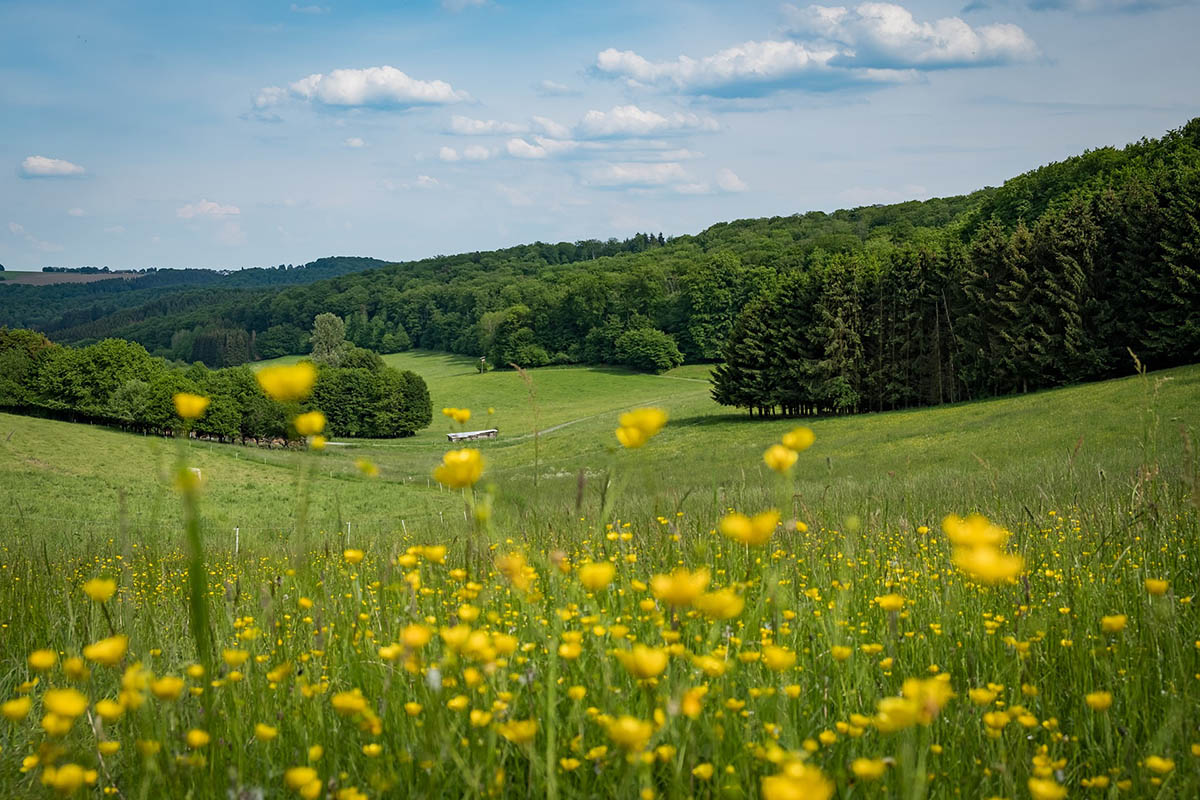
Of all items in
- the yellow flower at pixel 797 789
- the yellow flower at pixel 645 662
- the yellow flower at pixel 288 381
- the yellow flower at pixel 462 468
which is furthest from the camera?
the yellow flower at pixel 462 468

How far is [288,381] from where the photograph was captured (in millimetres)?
1714

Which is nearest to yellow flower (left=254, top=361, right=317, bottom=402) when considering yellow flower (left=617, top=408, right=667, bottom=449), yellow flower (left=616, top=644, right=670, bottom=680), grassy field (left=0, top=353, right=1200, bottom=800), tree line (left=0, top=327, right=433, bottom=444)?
grassy field (left=0, top=353, right=1200, bottom=800)

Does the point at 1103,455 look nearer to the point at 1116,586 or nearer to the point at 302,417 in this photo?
the point at 1116,586

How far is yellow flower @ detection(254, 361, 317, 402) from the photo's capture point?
1.70m

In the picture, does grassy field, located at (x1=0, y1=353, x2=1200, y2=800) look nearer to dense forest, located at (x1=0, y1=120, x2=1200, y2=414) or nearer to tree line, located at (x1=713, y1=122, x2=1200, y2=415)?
tree line, located at (x1=713, y1=122, x2=1200, y2=415)

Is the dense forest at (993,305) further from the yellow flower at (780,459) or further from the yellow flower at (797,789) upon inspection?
the yellow flower at (797,789)

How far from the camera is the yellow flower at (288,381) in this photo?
1.70m

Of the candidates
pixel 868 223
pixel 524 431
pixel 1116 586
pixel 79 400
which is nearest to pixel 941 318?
pixel 524 431

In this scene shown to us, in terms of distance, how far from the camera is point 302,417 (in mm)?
1888

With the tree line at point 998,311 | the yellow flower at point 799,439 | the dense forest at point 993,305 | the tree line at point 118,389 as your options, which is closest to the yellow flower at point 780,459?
the yellow flower at point 799,439

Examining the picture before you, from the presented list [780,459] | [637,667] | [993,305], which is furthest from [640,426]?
[993,305]

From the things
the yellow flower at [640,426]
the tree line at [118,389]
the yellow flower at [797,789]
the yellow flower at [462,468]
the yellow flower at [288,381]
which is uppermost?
the yellow flower at [288,381]

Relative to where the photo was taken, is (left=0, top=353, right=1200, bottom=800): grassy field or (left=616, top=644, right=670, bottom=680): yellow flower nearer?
(left=616, top=644, right=670, bottom=680): yellow flower

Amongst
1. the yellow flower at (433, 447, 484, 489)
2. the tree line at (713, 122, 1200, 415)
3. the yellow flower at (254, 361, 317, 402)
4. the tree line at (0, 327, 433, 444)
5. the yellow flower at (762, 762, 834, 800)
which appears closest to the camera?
the yellow flower at (762, 762, 834, 800)
